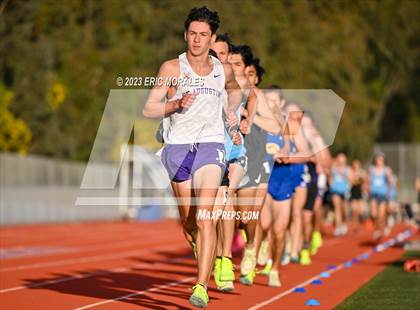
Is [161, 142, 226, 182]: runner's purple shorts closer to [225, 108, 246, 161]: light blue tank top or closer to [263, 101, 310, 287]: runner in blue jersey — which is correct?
[225, 108, 246, 161]: light blue tank top

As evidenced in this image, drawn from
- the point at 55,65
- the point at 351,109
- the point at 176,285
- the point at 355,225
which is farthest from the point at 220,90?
the point at 351,109

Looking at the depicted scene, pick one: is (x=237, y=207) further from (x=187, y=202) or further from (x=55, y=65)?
(x=55, y=65)

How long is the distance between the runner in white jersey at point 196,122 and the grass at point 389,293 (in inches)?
87.1

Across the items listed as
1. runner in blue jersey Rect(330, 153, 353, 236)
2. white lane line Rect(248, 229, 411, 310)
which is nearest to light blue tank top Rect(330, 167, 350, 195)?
runner in blue jersey Rect(330, 153, 353, 236)

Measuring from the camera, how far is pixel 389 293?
12227mm

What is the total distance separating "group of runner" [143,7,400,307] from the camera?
30.3ft

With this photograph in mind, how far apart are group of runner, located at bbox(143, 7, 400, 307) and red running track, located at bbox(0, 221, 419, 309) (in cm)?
48

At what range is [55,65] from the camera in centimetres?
4884

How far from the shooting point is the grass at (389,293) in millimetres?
10914

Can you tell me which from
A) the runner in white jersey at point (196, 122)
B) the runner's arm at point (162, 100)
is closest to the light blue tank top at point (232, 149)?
the runner in white jersey at point (196, 122)

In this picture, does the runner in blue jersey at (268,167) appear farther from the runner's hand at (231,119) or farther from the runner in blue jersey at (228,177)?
the runner's hand at (231,119)

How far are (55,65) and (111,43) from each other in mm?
2773

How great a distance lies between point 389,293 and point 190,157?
3.94m

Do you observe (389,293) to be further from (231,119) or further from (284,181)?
(231,119)
